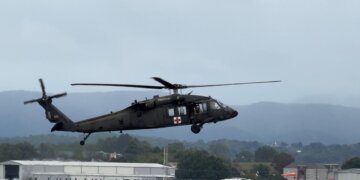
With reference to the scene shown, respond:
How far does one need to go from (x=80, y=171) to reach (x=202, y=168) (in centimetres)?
3229

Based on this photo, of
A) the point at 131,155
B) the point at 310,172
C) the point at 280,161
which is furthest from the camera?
the point at 280,161

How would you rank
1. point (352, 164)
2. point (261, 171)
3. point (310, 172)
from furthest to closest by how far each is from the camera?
1. point (310, 172)
2. point (261, 171)
3. point (352, 164)

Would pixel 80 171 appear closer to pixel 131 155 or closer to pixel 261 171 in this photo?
pixel 131 155

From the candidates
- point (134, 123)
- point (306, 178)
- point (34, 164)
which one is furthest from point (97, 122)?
point (306, 178)

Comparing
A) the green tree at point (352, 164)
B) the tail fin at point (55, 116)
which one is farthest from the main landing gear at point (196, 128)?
the green tree at point (352, 164)

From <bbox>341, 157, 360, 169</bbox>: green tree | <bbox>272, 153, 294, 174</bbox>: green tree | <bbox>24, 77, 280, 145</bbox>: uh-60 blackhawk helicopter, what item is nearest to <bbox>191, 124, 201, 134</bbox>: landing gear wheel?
<bbox>24, 77, 280, 145</bbox>: uh-60 blackhawk helicopter

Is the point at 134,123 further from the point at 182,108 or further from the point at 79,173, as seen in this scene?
the point at 79,173

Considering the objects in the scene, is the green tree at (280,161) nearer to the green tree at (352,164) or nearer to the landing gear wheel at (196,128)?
the green tree at (352,164)

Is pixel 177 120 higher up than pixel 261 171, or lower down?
lower down

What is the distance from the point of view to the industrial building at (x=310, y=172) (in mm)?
166850

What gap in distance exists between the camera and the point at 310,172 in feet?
573

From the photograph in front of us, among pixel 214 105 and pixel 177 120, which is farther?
pixel 214 105

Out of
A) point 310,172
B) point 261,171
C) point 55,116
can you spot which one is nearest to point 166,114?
point 55,116

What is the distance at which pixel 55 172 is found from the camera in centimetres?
11738
